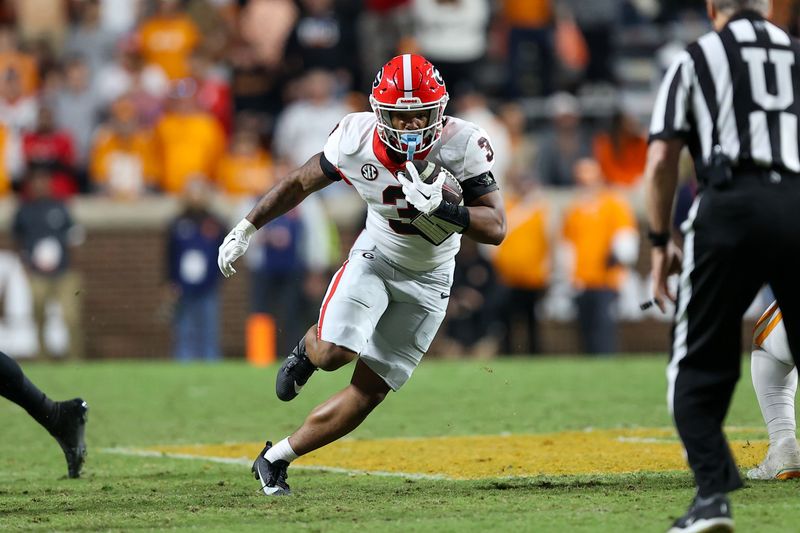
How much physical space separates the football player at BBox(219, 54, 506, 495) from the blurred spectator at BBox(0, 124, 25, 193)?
958 cm

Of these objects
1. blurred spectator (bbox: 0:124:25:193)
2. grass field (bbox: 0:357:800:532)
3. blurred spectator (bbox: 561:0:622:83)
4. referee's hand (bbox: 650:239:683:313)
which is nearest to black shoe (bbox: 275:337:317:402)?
grass field (bbox: 0:357:800:532)

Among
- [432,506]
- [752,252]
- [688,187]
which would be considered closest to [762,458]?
[432,506]

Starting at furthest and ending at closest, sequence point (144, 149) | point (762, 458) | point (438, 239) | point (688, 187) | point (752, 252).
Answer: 1. point (144, 149)
2. point (688, 187)
3. point (762, 458)
4. point (438, 239)
5. point (752, 252)

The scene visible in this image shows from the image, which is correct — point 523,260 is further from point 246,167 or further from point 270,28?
point 270,28

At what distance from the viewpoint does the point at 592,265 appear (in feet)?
48.5

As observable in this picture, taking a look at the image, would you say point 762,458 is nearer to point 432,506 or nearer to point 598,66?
point 432,506

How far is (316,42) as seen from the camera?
16.0 metres

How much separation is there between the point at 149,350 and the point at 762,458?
10400 millimetres

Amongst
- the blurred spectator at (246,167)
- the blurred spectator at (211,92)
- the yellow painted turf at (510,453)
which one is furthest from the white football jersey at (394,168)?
the blurred spectator at (211,92)

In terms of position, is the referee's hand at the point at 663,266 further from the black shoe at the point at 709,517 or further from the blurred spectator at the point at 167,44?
the blurred spectator at the point at 167,44

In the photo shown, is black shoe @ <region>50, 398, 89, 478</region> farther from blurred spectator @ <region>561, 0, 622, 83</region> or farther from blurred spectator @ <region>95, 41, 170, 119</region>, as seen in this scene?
blurred spectator @ <region>561, 0, 622, 83</region>

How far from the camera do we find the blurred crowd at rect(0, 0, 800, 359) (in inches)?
593

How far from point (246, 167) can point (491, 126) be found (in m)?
2.84

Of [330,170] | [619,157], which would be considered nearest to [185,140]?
[619,157]
